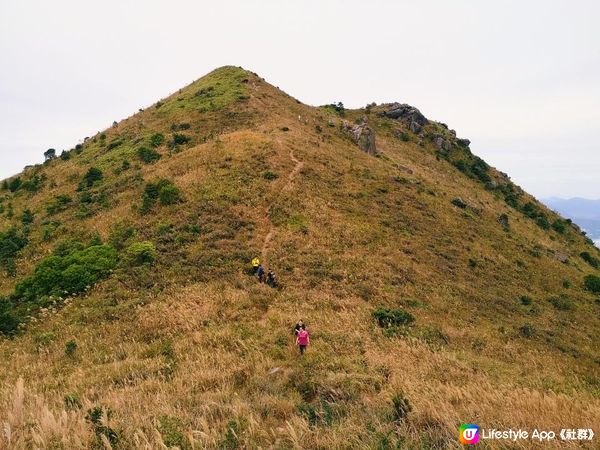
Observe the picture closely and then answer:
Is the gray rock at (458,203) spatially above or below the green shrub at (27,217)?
below

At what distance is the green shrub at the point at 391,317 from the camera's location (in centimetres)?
1908

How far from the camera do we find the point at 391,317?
64.0ft

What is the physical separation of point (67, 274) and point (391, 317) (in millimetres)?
17332

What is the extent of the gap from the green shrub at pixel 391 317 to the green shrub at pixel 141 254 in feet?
43.1

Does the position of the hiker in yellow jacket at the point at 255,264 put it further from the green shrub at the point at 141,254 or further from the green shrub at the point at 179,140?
the green shrub at the point at 179,140

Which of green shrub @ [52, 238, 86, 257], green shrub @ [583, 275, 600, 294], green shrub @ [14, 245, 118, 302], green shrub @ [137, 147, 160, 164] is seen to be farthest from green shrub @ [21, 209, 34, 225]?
green shrub @ [583, 275, 600, 294]

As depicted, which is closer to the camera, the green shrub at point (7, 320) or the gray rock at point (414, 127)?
the green shrub at point (7, 320)

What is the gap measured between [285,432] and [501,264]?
33.8 metres

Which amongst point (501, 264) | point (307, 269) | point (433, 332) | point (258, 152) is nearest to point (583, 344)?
point (501, 264)

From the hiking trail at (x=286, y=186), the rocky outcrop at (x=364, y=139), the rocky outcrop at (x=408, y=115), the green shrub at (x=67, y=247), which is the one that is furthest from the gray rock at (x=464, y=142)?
the green shrub at (x=67, y=247)

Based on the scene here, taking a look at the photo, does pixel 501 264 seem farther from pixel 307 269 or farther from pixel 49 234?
pixel 49 234

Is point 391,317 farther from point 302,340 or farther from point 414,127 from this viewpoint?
point 414,127

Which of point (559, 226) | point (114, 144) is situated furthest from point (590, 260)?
point (114, 144)

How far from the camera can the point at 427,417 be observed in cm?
612
